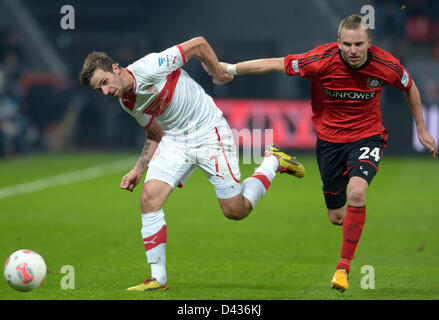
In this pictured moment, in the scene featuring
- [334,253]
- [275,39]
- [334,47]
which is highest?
[275,39]

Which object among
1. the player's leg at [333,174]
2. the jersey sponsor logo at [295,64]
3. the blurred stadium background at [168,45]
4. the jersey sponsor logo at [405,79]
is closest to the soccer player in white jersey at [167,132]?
the jersey sponsor logo at [295,64]

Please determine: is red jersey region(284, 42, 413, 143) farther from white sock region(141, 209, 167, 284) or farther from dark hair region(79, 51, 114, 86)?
white sock region(141, 209, 167, 284)

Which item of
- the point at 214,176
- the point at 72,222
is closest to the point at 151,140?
the point at 214,176

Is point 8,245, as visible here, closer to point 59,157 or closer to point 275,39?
point 59,157

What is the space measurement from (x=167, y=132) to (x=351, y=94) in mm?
1579

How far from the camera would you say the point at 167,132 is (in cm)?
643

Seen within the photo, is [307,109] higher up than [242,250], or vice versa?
[307,109]

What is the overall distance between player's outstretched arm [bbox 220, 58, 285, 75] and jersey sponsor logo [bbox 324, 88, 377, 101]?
499mm

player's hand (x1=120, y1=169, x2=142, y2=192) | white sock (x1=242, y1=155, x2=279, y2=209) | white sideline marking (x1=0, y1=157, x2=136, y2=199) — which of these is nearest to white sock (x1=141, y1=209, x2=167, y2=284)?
player's hand (x1=120, y1=169, x2=142, y2=192)

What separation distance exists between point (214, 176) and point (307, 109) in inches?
480

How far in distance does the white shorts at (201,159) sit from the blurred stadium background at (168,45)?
1028 centimetres

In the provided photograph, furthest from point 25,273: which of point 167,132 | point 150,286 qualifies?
point 167,132

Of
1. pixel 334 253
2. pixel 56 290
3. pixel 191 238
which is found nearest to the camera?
pixel 56 290

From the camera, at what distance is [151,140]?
6.53 metres
